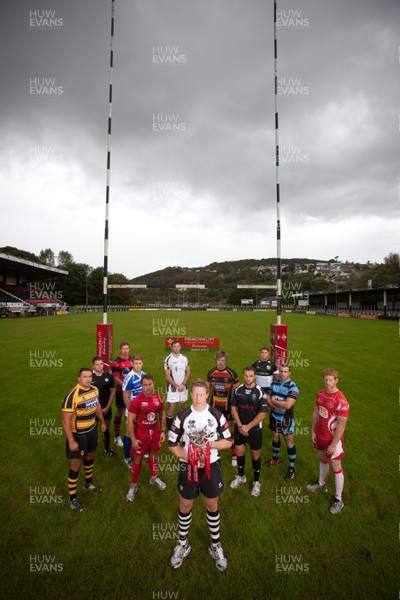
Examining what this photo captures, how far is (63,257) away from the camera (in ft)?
398

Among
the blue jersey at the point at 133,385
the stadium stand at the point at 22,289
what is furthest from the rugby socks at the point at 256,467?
the stadium stand at the point at 22,289

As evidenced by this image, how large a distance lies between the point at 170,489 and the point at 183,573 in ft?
5.68

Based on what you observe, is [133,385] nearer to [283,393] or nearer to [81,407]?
[81,407]

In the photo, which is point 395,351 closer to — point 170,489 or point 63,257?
point 170,489

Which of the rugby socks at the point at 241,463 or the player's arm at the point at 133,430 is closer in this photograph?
the player's arm at the point at 133,430

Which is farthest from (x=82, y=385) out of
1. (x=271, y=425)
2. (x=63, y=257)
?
(x=63, y=257)

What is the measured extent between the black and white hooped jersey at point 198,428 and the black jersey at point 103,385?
2.84 m

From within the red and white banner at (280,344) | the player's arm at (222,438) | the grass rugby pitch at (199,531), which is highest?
the red and white banner at (280,344)

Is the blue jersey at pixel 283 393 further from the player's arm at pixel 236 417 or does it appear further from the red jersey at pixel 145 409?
the red jersey at pixel 145 409

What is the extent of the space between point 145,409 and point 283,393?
2.85m

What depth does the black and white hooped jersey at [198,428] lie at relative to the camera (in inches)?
155

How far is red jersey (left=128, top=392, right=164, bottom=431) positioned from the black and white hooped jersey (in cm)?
116

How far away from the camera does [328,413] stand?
16.2ft

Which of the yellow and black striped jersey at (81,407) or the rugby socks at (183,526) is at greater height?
the yellow and black striped jersey at (81,407)
